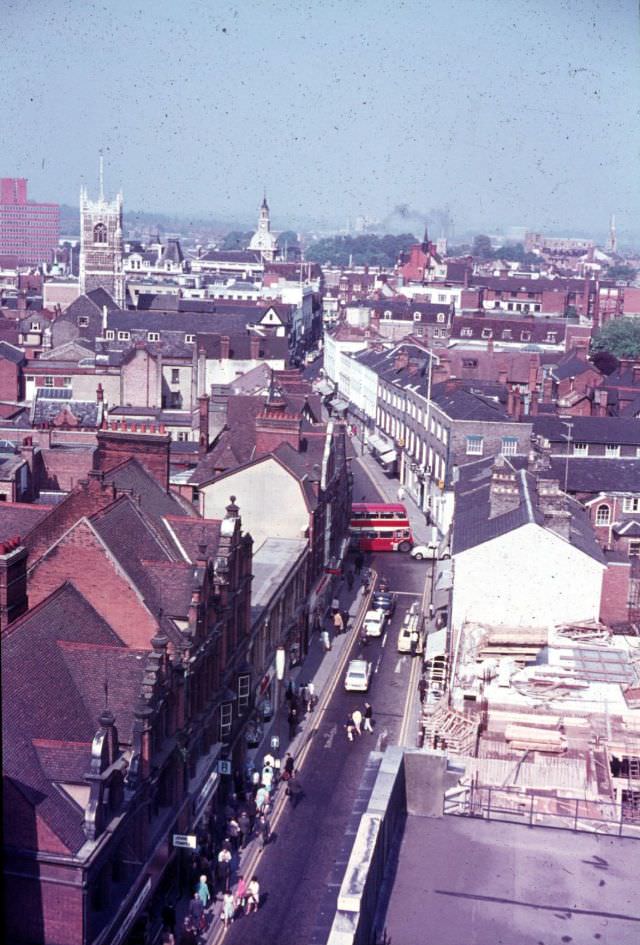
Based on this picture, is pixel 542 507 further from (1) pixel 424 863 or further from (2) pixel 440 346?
(2) pixel 440 346

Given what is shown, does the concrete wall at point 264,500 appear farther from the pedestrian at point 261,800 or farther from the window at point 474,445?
the window at point 474,445

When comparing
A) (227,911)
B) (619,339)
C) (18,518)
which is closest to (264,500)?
(18,518)

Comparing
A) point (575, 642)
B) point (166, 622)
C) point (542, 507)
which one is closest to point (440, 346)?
point (542, 507)

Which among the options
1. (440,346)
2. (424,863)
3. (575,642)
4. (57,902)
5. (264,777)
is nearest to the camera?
(424,863)

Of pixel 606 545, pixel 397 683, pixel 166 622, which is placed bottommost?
pixel 397 683

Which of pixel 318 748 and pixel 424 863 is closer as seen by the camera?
pixel 424 863

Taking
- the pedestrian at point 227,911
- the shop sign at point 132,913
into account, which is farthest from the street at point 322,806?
the shop sign at point 132,913
